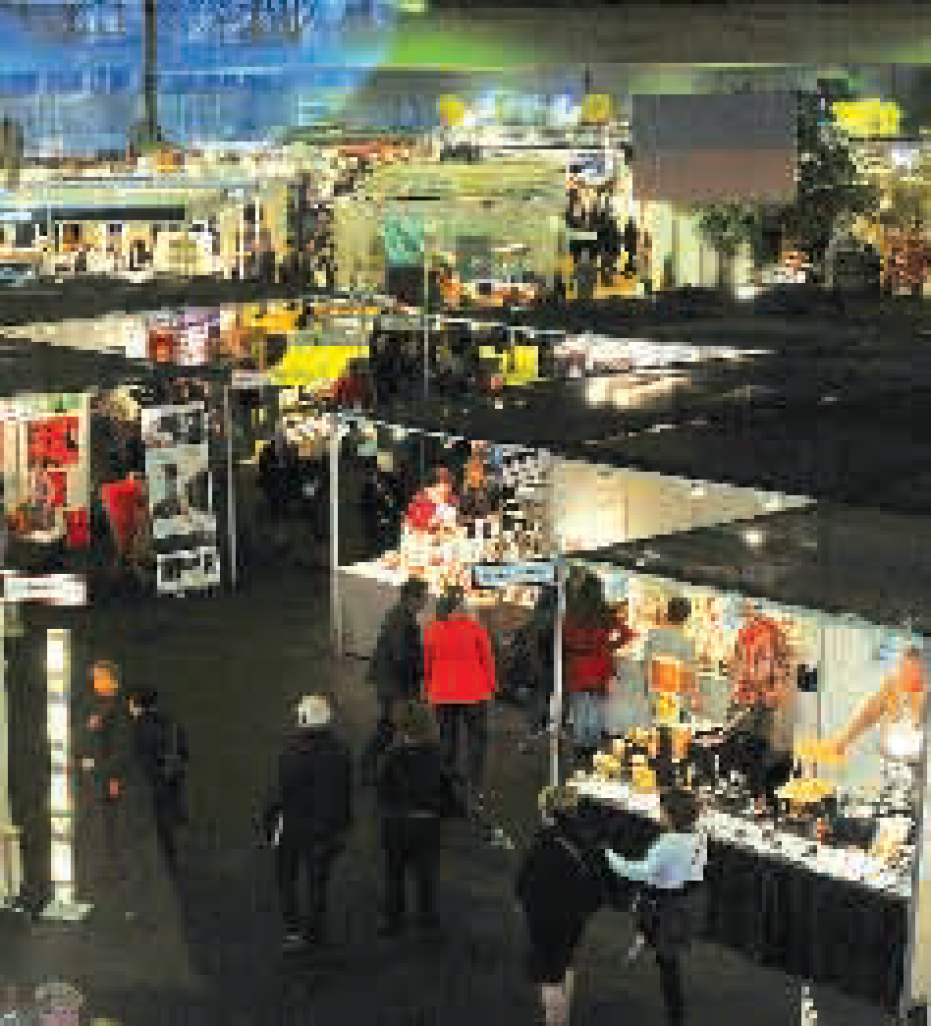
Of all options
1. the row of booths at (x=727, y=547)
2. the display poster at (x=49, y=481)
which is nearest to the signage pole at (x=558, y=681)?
the row of booths at (x=727, y=547)

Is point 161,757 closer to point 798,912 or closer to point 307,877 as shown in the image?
point 307,877

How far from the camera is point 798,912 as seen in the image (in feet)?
24.3

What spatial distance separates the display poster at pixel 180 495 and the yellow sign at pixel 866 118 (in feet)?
36.9

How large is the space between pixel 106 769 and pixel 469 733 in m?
1.76

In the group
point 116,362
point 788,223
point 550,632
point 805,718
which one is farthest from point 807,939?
point 788,223

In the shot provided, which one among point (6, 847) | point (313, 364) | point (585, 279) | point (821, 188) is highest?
point (821, 188)

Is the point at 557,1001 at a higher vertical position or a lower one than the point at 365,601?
lower

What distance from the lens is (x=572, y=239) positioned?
24.0 m

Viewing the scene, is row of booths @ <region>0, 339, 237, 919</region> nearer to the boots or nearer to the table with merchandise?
the table with merchandise

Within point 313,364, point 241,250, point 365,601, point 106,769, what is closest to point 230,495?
point 365,601

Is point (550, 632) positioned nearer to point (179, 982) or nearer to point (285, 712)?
point (285, 712)

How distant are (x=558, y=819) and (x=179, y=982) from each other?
1.68m

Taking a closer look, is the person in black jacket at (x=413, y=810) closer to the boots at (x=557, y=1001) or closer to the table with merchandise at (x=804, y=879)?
the table with merchandise at (x=804, y=879)

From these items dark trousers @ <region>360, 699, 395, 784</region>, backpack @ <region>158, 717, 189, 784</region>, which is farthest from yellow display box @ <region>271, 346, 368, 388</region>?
backpack @ <region>158, 717, 189, 784</region>
